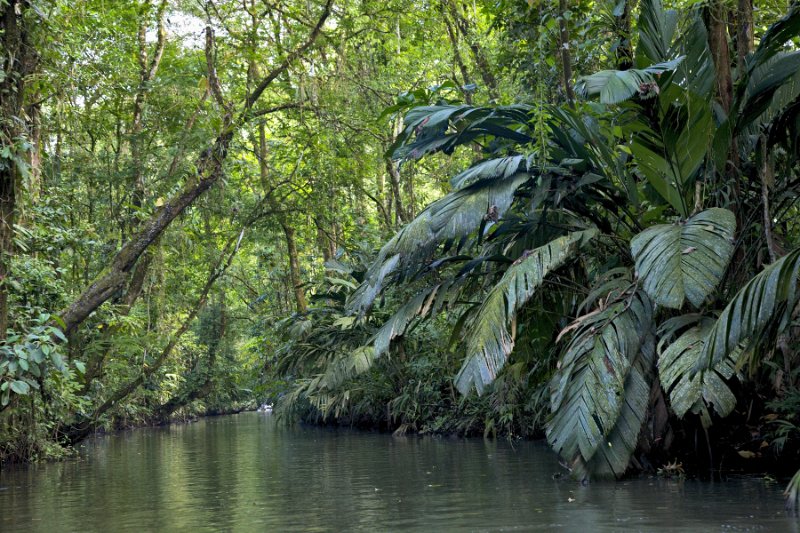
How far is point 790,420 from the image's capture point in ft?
20.5

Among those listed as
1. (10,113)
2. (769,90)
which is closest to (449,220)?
(769,90)

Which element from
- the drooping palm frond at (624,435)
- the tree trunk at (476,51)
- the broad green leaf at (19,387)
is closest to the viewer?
the drooping palm frond at (624,435)

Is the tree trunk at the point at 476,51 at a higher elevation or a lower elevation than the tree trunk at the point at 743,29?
higher

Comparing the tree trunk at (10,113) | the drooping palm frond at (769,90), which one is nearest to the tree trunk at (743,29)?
the drooping palm frond at (769,90)

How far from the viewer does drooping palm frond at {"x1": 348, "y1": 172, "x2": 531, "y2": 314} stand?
7.11 meters

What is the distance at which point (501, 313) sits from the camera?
6566 millimetres

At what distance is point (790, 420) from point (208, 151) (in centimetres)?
933

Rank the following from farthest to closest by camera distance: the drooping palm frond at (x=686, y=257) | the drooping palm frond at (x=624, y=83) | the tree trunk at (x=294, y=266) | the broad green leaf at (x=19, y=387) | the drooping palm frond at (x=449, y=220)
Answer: the tree trunk at (x=294, y=266)
the broad green leaf at (x=19, y=387)
the drooping palm frond at (x=449, y=220)
the drooping palm frond at (x=624, y=83)
the drooping palm frond at (x=686, y=257)

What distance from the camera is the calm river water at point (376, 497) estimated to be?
5035 mm

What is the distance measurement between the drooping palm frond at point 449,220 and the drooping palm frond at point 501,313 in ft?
2.02

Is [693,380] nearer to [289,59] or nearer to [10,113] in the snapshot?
[10,113]

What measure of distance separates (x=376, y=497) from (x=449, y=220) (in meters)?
2.53

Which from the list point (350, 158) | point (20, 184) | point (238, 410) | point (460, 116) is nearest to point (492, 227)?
point (460, 116)

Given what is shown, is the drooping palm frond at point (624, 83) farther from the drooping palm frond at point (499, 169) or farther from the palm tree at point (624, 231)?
the drooping palm frond at point (499, 169)
